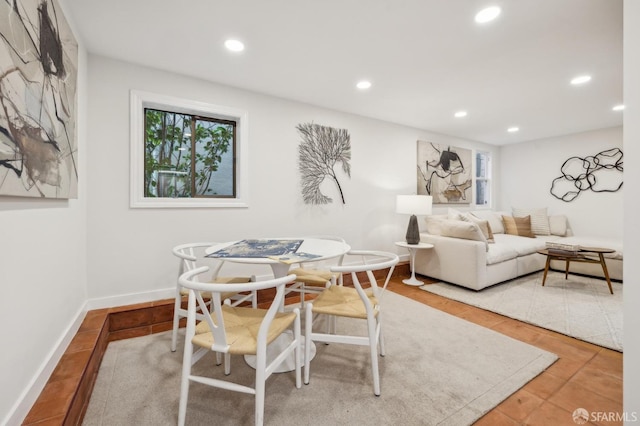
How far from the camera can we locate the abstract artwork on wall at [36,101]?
99 cm

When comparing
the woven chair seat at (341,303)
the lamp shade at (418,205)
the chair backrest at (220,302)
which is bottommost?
the woven chair seat at (341,303)

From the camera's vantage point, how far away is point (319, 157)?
3.42 metres

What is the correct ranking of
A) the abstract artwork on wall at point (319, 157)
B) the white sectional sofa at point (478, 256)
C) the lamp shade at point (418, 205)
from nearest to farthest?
the white sectional sofa at point (478, 256)
the abstract artwork on wall at point (319, 157)
the lamp shade at point (418, 205)

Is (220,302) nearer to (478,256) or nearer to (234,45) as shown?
(234,45)

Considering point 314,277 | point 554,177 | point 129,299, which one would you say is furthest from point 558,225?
point 129,299

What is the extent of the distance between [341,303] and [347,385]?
0.47 m

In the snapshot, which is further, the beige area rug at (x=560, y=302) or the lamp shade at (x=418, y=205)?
the lamp shade at (x=418, y=205)

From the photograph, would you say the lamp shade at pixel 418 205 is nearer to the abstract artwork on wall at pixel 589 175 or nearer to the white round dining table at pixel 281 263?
the white round dining table at pixel 281 263

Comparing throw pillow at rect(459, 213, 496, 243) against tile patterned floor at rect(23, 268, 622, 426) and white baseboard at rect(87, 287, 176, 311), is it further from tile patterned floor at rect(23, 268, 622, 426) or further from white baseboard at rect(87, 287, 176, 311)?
white baseboard at rect(87, 287, 176, 311)

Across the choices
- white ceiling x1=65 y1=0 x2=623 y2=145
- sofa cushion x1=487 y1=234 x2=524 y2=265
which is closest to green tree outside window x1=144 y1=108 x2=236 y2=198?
white ceiling x1=65 y1=0 x2=623 y2=145

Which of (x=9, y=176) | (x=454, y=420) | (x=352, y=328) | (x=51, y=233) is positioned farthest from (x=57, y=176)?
(x=454, y=420)

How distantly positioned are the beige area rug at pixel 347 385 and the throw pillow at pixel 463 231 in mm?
1420

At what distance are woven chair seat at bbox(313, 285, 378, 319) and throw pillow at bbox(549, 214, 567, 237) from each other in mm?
4803

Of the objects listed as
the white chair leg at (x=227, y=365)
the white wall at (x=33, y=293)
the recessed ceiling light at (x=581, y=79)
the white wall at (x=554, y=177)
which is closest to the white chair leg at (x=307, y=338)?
the white chair leg at (x=227, y=365)
